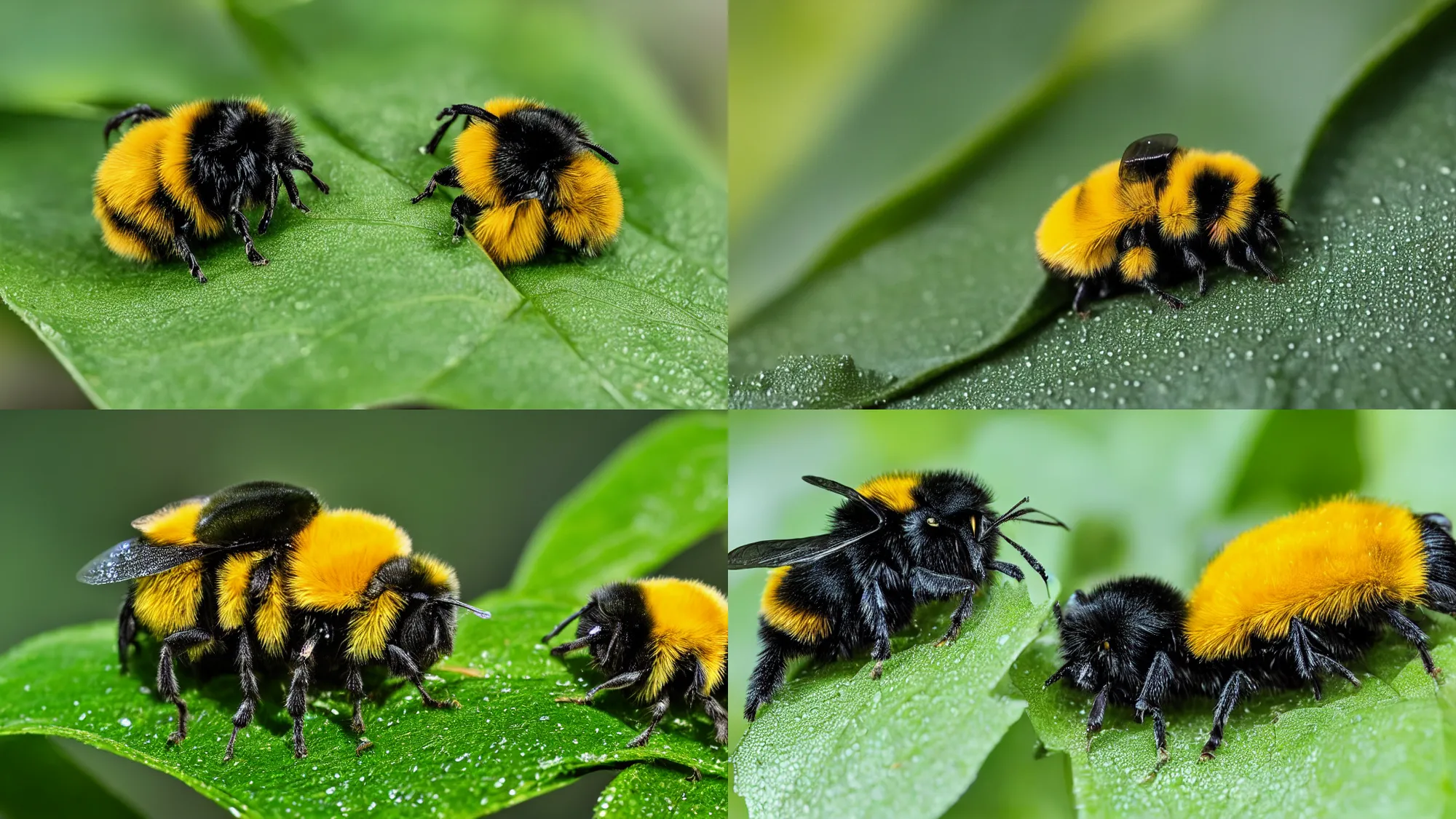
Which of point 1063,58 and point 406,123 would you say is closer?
point 406,123

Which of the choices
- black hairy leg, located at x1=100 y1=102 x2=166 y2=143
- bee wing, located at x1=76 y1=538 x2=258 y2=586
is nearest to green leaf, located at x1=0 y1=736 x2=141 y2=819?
bee wing, located at x1=76 y1=538 x2=258 y2=586

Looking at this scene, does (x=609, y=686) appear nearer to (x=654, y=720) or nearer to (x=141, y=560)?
(x=654, y=720)

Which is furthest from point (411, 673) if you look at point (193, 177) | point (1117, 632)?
point (1117, 632)

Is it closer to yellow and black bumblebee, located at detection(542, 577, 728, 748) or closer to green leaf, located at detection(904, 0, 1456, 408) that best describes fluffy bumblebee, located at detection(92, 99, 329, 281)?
yellow and black bumblebee, located at detection(542, 577, 728, 748)

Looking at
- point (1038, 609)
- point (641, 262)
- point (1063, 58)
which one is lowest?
point (1038, 609)

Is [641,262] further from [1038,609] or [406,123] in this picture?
[1038,609]

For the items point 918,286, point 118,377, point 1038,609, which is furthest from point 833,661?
point 118,377

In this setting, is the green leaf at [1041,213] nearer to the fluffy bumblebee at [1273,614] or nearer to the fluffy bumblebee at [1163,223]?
the fluffy bumblebee at [1163,223]
